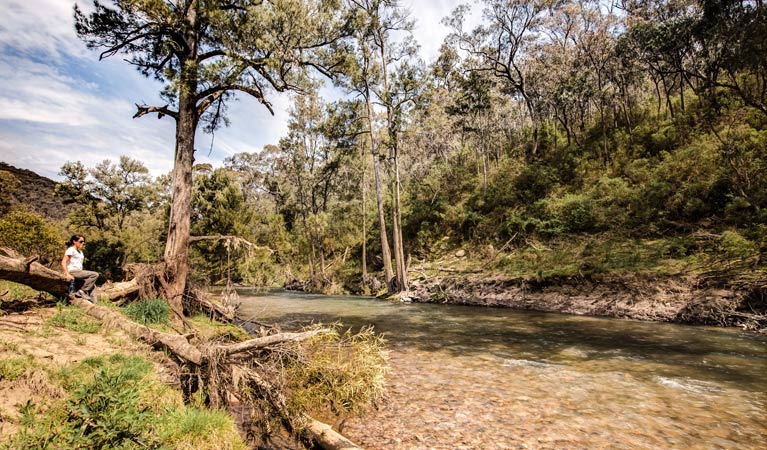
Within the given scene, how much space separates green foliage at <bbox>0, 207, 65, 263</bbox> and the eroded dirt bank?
2164 centimetres

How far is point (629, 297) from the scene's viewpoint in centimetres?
1391

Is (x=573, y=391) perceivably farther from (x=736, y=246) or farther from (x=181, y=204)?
(x=736, y=246)

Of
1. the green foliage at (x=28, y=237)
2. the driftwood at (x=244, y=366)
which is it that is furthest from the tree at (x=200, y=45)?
the green foliage at (x=28, y=237)

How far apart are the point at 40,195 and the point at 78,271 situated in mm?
45169

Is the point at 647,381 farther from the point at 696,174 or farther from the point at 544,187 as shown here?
the point at 544,187

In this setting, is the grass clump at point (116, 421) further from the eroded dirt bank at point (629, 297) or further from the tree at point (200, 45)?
the eroded dirt bank at point (629, 297)

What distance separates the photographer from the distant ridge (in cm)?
3847

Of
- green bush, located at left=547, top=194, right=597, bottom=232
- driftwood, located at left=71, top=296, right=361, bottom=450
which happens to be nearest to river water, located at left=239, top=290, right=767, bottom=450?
driftwood, located at left=71, top=296, right=361, bottom=450

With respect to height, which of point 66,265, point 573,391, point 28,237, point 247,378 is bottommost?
point 573,391

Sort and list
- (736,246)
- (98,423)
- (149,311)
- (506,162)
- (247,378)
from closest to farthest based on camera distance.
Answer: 1. (98,423)
2. (247,378)
3. (149,311)
4. (736,246)
5. (506,162)

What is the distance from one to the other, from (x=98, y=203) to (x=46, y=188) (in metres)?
9.60

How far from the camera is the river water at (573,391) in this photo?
4.69m

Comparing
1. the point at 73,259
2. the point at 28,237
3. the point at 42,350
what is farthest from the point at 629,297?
the point at 28,237

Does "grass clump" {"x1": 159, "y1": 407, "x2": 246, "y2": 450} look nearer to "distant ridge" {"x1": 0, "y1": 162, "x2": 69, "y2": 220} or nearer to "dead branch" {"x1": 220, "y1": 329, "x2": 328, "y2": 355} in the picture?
"dead branch" {"x1": 220, "y1": 329, "x2": 328, "y2": 355}
